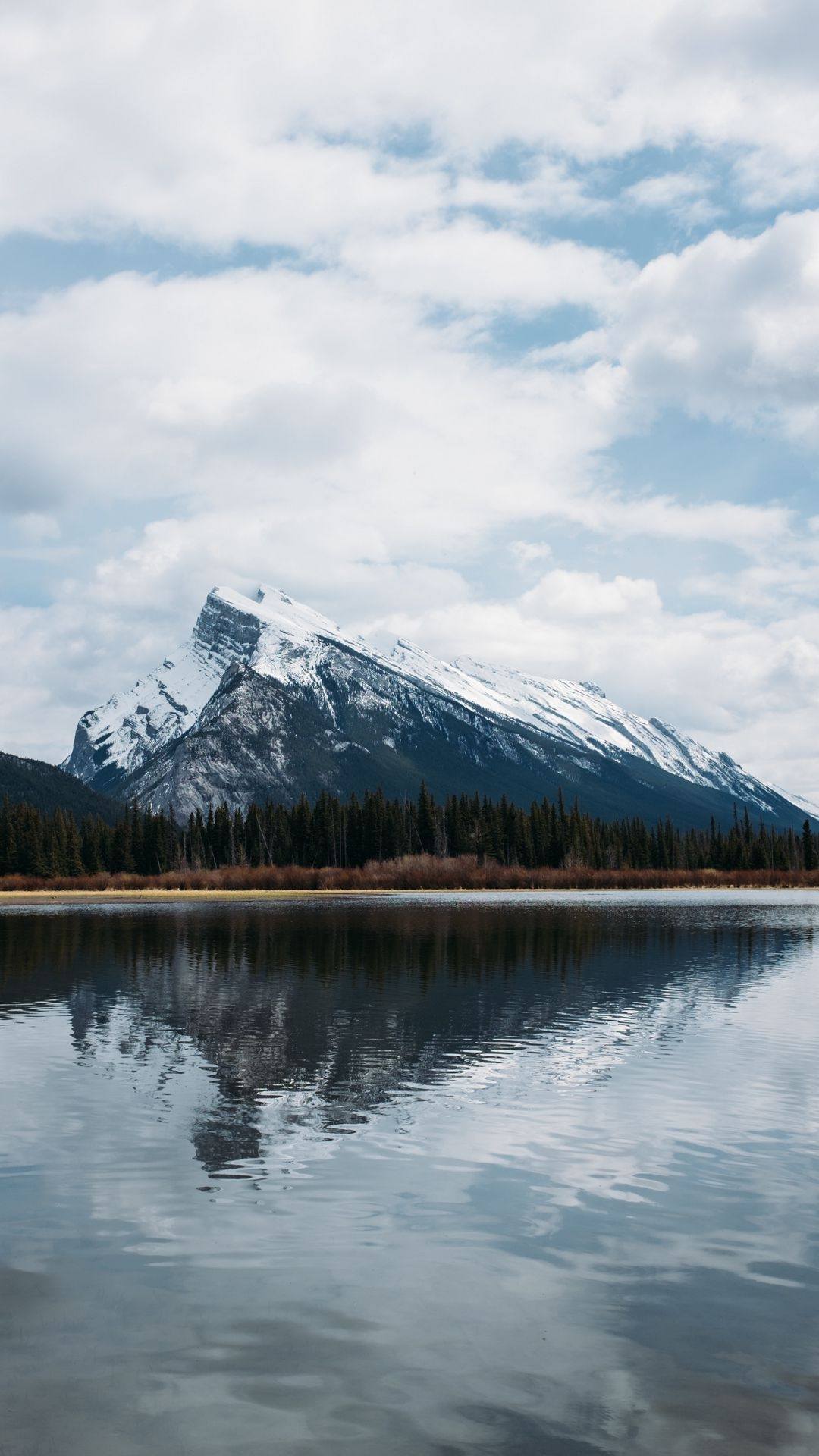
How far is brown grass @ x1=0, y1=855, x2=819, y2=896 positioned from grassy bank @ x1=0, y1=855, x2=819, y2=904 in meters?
0.12

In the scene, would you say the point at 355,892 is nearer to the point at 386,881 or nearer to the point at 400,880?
the point at 386,881

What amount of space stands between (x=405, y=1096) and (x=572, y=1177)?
6.13m

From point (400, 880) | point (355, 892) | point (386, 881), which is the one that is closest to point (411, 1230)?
Answer: point (355, 892)

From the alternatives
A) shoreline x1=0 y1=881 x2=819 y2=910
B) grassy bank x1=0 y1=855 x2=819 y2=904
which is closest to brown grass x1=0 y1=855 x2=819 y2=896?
grassy bank x1=0 y1=855 x2=819 y2=904

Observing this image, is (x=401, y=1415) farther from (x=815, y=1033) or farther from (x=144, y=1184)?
(x=815, y=1033)

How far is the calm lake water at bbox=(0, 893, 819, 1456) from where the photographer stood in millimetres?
9656

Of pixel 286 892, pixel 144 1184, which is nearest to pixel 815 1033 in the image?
pixel 144 1184

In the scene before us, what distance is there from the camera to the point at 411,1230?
14352mm

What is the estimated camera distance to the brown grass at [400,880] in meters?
170

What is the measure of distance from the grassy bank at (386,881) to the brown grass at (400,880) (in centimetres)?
12

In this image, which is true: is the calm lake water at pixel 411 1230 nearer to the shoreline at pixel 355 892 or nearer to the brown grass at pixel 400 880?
the shoreline at pixel 355 892

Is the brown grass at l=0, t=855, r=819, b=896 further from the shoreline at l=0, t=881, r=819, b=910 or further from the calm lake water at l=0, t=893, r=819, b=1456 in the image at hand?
the calm lake water at l=0, t=893, r=819, b=1456

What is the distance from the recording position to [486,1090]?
22750 mm

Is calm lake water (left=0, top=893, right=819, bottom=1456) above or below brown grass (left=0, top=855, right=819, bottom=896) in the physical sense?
above
